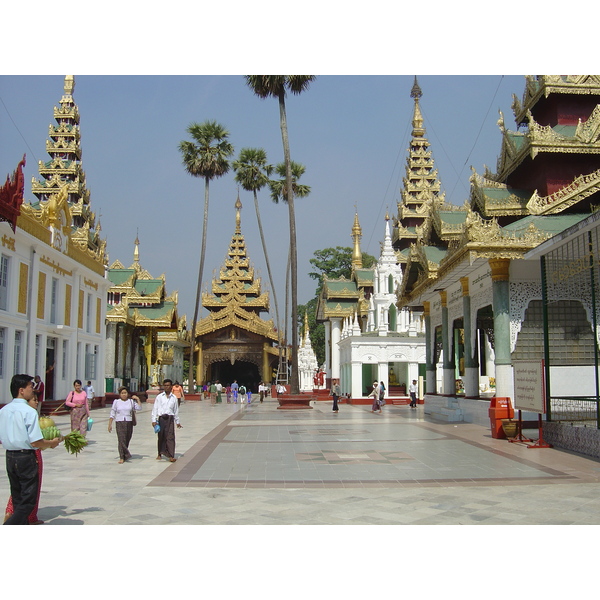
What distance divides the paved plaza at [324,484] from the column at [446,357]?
764 cm

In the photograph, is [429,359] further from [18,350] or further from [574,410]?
[18,350]

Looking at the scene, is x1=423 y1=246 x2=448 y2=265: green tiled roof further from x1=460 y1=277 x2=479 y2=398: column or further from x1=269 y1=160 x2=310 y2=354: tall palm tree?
x1=269 y1=160 x2=310 y2=354: tall palm tree

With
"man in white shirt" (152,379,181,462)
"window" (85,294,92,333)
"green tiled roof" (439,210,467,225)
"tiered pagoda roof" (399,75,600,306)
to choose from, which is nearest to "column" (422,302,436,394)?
"tiered pagoda roof" (399,75,600,306)

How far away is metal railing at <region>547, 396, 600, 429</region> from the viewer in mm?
13711

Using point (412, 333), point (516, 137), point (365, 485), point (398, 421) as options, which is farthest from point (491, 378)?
point (365, 485)

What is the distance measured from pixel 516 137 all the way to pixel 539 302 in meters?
5.64

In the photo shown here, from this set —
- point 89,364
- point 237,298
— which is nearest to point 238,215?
point 237,298

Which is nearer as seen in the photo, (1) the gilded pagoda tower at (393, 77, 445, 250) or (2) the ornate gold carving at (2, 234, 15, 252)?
(2) the ornate gold carving at (2, 234, 15, 252)

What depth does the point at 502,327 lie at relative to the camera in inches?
659

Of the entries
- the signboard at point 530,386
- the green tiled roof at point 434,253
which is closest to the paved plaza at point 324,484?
the signboard at point 530,386

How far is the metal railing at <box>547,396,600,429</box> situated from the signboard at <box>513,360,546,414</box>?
0.57m

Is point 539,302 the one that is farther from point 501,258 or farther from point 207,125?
point 207,125

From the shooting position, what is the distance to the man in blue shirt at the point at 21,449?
234 inches

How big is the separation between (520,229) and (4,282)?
14.5 m
